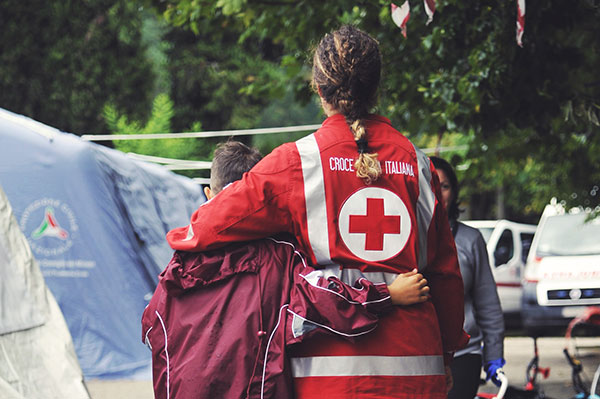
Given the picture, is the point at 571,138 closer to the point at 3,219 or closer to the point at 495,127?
the point at 495,127

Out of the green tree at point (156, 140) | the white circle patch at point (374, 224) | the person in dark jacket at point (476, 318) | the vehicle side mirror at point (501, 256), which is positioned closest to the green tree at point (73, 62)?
the green tree at point (156, 140)

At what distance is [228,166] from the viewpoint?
111 inches

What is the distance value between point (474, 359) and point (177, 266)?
2384 mm

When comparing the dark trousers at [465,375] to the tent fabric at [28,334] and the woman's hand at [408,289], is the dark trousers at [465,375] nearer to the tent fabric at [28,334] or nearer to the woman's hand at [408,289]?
the tent fabric at [28,334]

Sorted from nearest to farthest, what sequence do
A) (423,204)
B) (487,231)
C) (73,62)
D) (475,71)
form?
(423,204) < (475,71) < (487,231) < (73,62)

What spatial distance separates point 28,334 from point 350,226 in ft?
8.91

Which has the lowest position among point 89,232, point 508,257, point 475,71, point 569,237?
point 508,257

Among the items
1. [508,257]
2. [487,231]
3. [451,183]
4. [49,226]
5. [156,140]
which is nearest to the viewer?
[451,183]

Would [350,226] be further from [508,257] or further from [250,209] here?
[508,257]

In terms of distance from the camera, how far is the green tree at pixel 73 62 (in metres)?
20.2

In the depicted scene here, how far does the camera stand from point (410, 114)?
7.95m

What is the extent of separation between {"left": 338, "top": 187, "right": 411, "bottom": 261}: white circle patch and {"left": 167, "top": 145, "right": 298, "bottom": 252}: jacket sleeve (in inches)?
6.3

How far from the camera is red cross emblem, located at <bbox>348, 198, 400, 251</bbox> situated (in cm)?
238

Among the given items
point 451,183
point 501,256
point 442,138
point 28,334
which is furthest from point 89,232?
point 501,256
